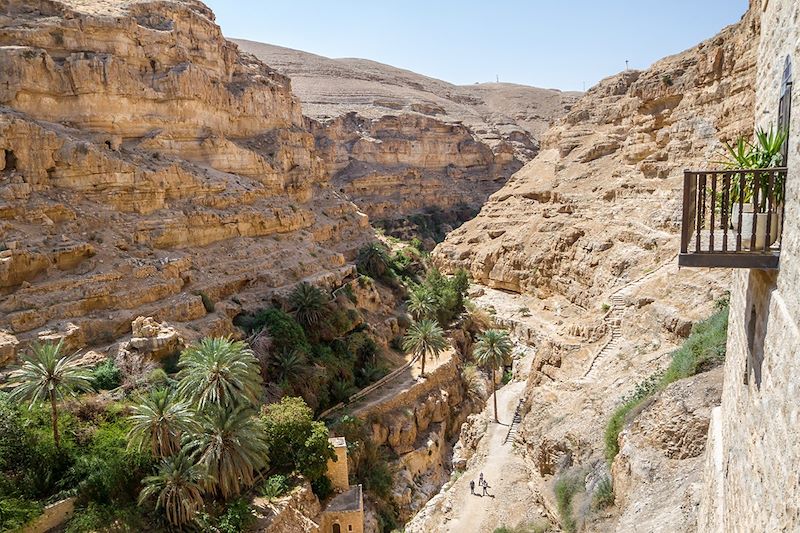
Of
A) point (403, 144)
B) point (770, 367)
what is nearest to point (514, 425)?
point (770, 367)

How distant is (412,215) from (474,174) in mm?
15127

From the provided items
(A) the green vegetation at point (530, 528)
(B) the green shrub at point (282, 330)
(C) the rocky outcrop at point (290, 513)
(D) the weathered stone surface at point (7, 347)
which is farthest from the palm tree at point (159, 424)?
(A) the green vegetation at point (530, 528)

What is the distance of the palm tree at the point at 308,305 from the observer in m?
27.3

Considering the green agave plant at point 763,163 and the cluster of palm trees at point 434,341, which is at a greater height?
the green agave plant at point 763,163

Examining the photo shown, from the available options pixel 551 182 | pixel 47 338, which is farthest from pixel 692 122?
pixel 47 338

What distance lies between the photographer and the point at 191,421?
607 inches

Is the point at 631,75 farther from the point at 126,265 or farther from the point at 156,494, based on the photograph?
the point at 156,494

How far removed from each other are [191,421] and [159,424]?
88cm

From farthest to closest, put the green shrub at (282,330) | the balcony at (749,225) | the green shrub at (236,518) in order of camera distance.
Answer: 1. the green shrub at (282,330)
2. the green shrub at (236,518)
3. the balcony at (749,225)

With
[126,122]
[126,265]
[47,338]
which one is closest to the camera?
[47,338]

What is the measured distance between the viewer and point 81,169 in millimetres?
24203

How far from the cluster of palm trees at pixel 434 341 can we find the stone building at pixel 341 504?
760 centimetres

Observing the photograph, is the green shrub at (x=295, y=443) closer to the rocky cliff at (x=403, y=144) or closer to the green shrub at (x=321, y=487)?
the green shrub at (x=321, y=487)

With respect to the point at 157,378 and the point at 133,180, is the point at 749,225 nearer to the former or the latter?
the point at 157,378
